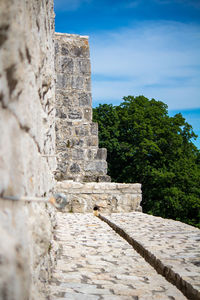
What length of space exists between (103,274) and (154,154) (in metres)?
19.0

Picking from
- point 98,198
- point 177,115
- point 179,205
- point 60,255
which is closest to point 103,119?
point 177,115

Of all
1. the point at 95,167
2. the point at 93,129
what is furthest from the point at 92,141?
the point at 95,167

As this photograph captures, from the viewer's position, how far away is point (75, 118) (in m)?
9.16

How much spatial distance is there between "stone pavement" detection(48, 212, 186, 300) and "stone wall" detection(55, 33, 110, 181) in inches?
158

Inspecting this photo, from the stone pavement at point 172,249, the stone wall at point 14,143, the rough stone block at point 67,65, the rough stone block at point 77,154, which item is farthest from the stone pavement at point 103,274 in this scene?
the rough stone block at point 67,65

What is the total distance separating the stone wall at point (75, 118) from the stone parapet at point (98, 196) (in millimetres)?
579

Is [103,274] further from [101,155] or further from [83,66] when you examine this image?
[83,66]

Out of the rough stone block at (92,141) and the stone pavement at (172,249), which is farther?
the rough stone block at (92,141)

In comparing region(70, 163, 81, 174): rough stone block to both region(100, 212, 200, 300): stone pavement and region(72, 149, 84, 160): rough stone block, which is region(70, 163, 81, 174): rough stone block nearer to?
region(72, 149, 84, 160): rough stone block

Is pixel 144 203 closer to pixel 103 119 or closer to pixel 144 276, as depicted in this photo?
pixel 103 119

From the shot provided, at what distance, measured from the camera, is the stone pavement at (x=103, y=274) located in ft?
Result: 8.56

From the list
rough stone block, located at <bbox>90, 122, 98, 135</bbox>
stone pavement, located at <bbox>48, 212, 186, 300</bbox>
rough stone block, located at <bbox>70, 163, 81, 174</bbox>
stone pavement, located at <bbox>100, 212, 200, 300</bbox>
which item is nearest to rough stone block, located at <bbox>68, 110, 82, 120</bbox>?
rough stone block, located at <bbox>90, 122, 98, 135</bbox>

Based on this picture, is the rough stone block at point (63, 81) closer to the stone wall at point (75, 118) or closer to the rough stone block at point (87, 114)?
the stone wall at point (75, 118)

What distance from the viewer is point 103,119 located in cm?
2395
